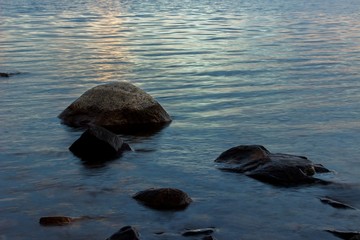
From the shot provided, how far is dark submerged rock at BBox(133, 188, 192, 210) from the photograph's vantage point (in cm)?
879

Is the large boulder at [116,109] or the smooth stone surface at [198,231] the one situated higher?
the smooth stone surface at [198,231]

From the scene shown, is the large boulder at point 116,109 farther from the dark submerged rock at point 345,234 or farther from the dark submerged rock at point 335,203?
the dark submerged rock at point 345,234

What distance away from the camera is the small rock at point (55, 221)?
821cm

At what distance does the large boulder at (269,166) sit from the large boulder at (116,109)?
10.3 ft

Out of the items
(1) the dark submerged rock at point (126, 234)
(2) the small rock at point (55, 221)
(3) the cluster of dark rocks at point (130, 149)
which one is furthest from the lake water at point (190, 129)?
(1) the dark submerged rock at point (126, 234)

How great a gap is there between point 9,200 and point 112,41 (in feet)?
72.9

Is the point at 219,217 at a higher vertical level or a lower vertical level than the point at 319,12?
higher

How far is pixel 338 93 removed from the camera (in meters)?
17.2

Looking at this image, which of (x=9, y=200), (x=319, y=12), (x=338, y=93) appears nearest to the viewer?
(x=9, y=200)

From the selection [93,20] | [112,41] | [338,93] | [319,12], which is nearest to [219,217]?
[338,93]

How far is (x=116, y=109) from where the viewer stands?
13.7 m

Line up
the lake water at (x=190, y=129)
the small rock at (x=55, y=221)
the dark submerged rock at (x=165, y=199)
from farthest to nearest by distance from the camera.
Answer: the dark submerged rock at (x=165, y=199) → the lake water at (x=190, y=129) → the small rock at (x=55, y=221)

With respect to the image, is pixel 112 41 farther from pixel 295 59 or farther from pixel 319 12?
pixel 319 12

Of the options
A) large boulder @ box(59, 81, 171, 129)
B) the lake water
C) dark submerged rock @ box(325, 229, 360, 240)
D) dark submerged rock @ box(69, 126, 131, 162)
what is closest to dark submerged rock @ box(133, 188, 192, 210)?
the lake water
